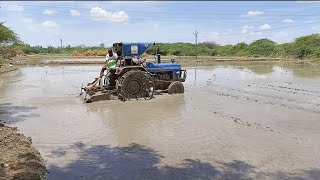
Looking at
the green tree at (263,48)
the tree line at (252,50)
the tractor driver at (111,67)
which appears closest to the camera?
the tractor driver at (111,67)

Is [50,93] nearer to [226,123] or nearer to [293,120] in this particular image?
[226,123]

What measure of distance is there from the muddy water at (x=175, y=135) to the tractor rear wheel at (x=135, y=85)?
509mm

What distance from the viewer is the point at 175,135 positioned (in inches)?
386

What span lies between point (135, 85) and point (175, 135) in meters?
5.97

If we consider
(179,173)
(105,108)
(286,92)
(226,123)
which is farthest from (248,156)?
(286,92)

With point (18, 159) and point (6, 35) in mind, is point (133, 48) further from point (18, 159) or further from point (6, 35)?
point (6, 35)

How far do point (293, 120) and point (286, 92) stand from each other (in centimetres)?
718

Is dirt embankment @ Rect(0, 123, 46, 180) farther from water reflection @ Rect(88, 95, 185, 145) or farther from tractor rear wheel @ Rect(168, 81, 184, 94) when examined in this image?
tractor rear wheel @ Rect(168, 81, 184, 94)

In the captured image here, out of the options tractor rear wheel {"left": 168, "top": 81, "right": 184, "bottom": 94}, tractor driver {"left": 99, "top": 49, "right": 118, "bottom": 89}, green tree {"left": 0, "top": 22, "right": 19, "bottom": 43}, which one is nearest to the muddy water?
tractor rear wheel {"left": 168, "top": 81, "right": 184, "bottom": 94}

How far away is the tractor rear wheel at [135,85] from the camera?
1523 cm

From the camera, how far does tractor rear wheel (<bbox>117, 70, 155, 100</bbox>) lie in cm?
1523

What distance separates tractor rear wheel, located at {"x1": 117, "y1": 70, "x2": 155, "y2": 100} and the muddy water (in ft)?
1.67

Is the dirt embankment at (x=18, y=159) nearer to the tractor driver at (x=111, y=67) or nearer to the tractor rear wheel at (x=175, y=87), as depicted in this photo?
the tractor driver at (x=111, y=67)

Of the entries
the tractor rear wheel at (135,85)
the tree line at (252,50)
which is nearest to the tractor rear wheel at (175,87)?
the tractor rear wheel at (135,85)
